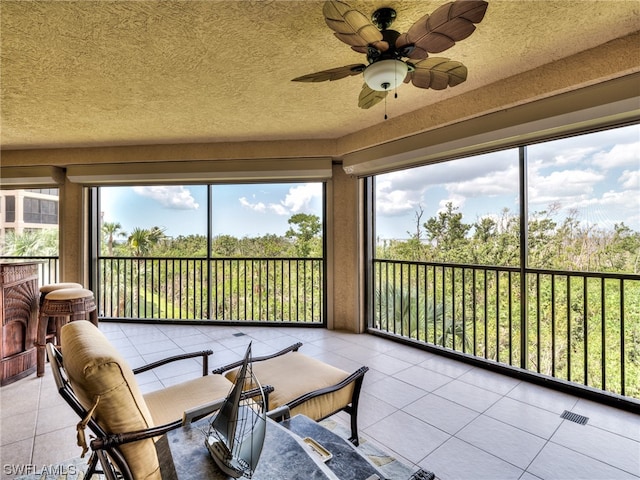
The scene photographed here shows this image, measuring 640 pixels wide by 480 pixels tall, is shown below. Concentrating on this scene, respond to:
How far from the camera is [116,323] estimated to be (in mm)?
4477

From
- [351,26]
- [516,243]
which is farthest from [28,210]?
[516,243]

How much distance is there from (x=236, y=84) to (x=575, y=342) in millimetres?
3709

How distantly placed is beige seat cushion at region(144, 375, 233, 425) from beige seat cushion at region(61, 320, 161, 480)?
1.27 ft

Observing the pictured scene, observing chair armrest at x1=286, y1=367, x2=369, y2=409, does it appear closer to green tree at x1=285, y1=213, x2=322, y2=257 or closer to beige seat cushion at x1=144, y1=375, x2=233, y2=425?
beige seat cushion at x1=144, y1=375, x2=233, y2=425

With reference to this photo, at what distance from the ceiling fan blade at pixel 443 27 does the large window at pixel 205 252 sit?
304 centimetres

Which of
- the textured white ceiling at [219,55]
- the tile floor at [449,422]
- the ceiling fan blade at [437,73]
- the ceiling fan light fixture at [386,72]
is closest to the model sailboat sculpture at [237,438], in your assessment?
the tile floor at [449,422]

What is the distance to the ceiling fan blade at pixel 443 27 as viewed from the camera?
1.30m

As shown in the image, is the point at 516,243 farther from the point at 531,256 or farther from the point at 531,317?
the point at 531,317

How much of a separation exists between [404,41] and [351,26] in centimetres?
31

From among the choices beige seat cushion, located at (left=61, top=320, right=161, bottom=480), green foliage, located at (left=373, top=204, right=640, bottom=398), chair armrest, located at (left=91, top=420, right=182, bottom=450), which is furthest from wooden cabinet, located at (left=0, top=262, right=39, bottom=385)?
green foliage, located at (left=373, top=204, right=640, bottom=398)

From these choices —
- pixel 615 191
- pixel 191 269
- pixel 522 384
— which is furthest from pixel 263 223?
pixel 615 191

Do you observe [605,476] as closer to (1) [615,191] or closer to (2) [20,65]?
(1) [615,191]

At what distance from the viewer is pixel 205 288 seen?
4555 millimetres

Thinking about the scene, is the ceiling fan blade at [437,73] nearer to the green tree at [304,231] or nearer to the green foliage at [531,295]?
the green foliage at [531,295]
